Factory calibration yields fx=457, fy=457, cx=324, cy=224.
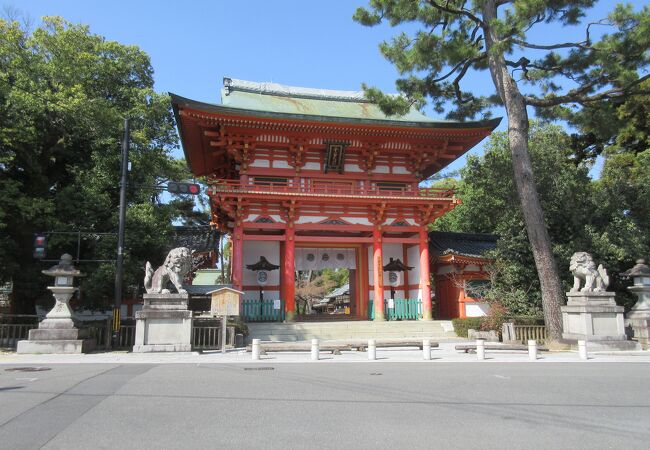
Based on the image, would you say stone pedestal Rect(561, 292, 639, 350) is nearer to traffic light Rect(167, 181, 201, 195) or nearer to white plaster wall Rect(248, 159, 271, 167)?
traffic light Rect(167, 181, 201, 195)

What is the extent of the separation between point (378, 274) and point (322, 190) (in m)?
4.24

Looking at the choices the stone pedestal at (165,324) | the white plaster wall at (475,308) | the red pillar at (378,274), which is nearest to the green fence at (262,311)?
the red pillar at (378,274)

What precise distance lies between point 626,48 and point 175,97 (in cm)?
1485

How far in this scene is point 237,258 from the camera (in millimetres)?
18375

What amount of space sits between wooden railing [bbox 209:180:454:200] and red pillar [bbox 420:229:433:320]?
161cm

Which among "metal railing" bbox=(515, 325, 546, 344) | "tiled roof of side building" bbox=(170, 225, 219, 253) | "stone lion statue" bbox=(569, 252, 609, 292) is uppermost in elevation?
"tiled roof of side building" bbox=(170, 225, 219, 253)

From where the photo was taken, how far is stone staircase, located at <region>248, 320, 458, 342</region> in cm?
1656

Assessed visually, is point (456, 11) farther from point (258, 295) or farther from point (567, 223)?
point (258, 295)

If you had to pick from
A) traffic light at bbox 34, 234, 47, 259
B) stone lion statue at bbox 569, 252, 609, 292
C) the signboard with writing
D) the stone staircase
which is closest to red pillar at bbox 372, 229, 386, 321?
the stone staircase

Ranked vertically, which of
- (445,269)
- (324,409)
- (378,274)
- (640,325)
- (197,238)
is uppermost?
(197,238)

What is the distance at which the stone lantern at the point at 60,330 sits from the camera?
1241 cm

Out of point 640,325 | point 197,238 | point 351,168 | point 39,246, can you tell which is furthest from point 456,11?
point 197,238

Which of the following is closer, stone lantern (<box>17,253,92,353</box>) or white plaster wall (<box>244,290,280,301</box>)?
stone lantern (<box>17,253,92,353</box>)

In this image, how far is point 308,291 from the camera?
39219 millimetres
